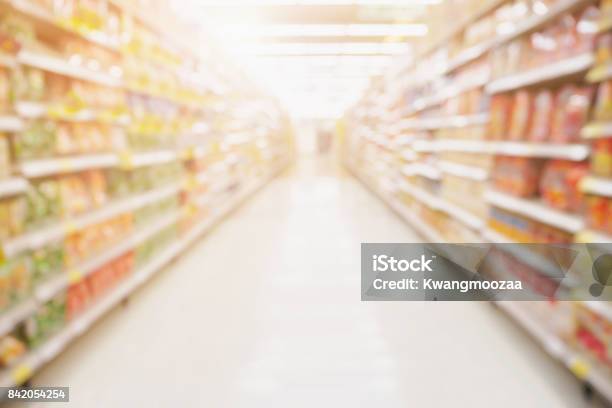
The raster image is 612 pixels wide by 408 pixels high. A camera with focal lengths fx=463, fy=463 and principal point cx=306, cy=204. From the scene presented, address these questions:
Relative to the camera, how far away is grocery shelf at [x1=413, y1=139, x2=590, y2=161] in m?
2.17

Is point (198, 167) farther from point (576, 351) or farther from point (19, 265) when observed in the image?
point (576, 351)

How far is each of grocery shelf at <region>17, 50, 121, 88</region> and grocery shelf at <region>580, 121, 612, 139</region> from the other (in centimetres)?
245

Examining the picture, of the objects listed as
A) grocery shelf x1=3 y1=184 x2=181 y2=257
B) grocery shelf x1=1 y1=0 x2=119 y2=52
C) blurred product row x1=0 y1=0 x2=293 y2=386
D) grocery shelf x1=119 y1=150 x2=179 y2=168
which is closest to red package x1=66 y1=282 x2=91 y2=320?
blurred product row x1=0 y1=0 x2=293 y2=386

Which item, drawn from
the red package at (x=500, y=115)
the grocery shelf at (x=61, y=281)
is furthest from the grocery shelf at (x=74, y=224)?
the red package at (x=500, y=115)

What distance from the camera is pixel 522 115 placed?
9.02 ft

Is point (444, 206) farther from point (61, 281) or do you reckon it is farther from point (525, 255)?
point (61, 281)

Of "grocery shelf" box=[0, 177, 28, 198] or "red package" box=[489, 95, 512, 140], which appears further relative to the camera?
"red package" box=[489, 95, 512, 140]

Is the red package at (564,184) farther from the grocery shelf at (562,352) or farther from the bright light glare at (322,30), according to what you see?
the bright light glare at (322,30)

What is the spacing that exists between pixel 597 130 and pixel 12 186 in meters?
2.43

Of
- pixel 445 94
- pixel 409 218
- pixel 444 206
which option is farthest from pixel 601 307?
pixel 409 218

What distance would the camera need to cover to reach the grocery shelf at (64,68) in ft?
6.79

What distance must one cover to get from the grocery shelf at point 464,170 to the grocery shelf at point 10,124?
2785mm

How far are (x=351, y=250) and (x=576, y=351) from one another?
2563mm

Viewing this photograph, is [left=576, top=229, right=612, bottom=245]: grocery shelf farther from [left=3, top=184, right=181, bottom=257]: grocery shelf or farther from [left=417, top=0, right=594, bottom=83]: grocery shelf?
[left=3, top=184, right=181, bottom=257]: grocery shelf
